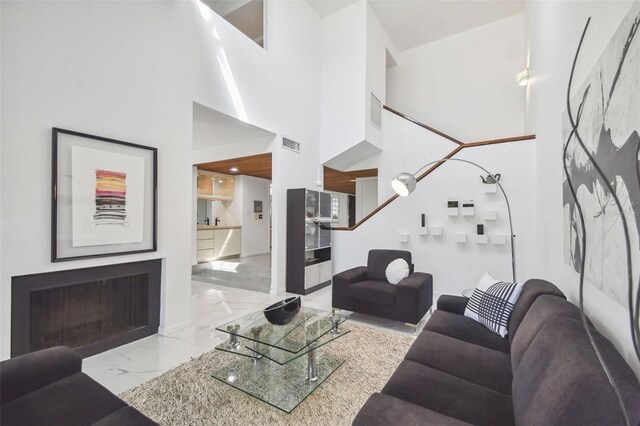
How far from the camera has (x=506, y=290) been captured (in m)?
2.13

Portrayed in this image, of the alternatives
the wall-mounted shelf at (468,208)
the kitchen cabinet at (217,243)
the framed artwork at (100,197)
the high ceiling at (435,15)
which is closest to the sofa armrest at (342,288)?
the wall-mounted shelf at (468,208)

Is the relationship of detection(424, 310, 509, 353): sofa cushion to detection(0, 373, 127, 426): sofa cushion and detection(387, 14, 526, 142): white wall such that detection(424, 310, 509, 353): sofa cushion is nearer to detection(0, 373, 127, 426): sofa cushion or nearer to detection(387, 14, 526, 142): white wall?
detection(0, 373, 127, 426): sofa cushion

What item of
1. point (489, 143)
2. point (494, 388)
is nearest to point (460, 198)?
point (489, 143)

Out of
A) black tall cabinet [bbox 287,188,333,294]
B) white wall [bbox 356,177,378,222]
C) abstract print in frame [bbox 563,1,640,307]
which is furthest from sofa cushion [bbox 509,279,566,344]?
white wall [bbox 356,177,378,222]

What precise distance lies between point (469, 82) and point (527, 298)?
A: 6.15 meters

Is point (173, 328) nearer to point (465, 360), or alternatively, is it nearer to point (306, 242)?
point (306, 242)

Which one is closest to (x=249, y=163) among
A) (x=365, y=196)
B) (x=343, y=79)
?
(x=343, y=79)

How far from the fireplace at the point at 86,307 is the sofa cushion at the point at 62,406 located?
3.95 feet

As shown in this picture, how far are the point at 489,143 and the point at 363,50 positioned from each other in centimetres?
286

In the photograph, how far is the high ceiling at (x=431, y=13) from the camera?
5410 millimetres

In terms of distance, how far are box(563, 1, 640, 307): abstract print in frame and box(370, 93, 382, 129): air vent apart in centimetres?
394

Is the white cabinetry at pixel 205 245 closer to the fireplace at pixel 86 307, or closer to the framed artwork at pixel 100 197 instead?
the fireplace at pixel 86 307

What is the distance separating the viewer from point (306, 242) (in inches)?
180

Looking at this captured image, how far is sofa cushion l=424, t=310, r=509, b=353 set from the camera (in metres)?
1.91
